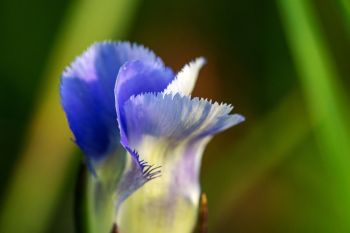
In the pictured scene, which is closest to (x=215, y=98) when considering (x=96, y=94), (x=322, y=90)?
(x=322, y=90)

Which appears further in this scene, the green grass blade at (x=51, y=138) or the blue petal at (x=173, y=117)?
the green grass blade at (x=51, y=138)

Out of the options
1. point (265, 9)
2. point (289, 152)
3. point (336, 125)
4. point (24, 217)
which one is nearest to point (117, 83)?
point (336, 125)

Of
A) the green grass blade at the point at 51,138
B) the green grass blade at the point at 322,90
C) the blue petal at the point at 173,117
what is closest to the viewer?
the blue petal at the point at 173,117

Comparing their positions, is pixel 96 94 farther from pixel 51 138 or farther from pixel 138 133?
pixel 51 138

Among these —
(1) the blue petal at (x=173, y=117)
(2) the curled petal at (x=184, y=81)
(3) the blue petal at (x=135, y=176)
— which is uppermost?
(2) the curled petal at (x=184, y=81)

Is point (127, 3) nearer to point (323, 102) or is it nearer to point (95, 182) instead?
point (323, 102)

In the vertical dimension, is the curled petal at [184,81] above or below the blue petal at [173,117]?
above

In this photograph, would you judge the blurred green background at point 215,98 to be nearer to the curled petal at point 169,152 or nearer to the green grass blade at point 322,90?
the green grass blade at point 322,90

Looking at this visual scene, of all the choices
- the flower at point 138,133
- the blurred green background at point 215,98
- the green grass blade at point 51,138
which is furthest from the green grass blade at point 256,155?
the flower at point 138,133
